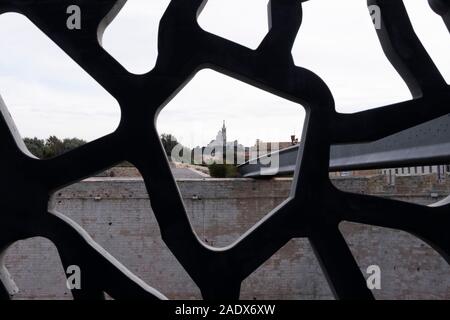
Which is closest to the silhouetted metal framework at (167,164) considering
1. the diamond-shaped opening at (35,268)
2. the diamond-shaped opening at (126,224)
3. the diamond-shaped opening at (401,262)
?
the diamond-shaped opening at (126,224)

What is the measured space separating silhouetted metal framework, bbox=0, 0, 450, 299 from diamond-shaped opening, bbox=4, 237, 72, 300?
6958 mm

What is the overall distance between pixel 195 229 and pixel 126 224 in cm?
145

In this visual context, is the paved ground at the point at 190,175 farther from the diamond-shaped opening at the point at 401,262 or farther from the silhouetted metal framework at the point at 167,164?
the silhouetted metal framework at the point at 167,164

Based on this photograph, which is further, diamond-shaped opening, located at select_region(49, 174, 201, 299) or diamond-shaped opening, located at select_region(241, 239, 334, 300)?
diamond-shaped opening, located at select_region(241, 239, 334, 300)

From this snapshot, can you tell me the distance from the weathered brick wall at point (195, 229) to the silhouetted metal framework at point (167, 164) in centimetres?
643

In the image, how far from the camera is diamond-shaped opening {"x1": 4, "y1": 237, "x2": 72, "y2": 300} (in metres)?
9.20

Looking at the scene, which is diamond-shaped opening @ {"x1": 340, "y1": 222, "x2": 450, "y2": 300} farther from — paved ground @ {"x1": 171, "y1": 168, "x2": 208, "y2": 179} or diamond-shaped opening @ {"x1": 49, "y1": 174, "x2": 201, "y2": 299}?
paved ground @ {"x1": 171, "y1": 168, "x2": 208, "y2": 179}

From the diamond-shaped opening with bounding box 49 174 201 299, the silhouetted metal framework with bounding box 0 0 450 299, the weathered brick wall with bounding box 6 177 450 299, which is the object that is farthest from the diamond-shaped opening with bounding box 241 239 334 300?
the silhouetted metal framework with bounding box 0 0 450 299

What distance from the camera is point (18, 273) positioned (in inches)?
362

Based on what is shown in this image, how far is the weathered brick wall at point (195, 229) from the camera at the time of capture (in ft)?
29.9

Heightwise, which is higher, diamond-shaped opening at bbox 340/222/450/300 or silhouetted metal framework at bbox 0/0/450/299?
silhouetted metal framework at bbox 0/0/450/299
